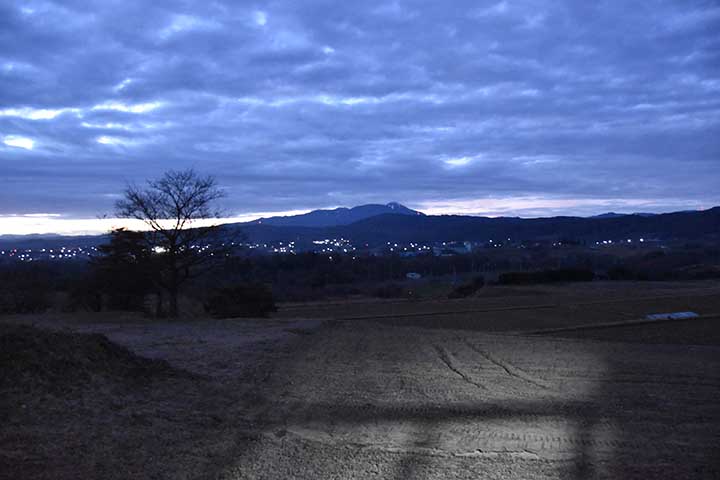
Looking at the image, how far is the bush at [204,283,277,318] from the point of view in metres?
32.3

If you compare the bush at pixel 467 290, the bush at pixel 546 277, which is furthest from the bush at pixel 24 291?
the bush at pixel 546 277

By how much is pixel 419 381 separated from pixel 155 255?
728 inches

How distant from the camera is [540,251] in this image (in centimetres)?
11462

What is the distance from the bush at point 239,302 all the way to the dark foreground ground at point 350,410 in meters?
15.5

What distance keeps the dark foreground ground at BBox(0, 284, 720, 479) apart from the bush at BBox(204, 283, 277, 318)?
15.5 m

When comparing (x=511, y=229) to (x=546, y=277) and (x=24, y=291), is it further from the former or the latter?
(x=24, y=291)

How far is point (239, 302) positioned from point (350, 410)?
81.9 ft

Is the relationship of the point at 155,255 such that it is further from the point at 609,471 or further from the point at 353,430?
the point at 609,471

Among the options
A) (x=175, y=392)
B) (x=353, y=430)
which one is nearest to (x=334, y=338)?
(x=175, y=392)

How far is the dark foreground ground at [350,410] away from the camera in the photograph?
21.2ft

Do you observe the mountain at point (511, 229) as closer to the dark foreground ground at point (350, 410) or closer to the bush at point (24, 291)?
the bush at point (24, 291)

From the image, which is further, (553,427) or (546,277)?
(546,277)

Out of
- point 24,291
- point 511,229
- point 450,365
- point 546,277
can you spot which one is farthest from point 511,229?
point 450,365

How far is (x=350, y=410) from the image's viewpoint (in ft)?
29.6
